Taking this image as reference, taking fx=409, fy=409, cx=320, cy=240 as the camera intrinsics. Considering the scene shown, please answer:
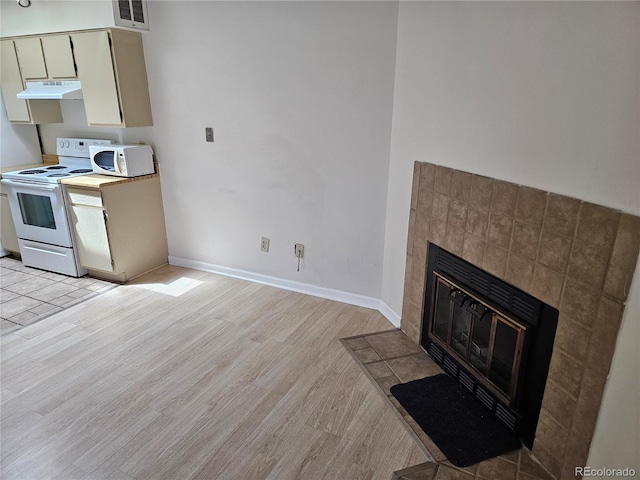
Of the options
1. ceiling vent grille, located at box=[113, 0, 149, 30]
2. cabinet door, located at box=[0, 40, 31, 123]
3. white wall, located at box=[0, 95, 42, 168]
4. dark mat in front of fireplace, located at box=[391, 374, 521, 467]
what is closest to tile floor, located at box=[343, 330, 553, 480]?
dark mat in front of fireplace, located at box=[391, 374, 521, 467]

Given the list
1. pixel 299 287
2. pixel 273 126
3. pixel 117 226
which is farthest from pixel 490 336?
pixel 117 226

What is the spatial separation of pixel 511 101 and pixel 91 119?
3.35 metres

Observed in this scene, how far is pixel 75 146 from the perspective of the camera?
4055 millimetres

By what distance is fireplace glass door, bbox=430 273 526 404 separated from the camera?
1.89 meters

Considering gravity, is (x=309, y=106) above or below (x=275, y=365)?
above

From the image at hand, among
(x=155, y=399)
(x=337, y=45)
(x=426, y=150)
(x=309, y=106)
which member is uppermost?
(x=337, y=45)

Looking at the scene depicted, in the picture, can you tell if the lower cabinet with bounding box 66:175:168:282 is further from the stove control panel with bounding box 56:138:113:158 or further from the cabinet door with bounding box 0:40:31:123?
the cabinet door with bounding box 0:40:31:123

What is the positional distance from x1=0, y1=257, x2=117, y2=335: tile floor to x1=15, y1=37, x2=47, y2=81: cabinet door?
5.83 feet

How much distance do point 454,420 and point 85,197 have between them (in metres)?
3.19

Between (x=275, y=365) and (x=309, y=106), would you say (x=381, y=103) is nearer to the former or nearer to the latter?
(x=309, y=106)

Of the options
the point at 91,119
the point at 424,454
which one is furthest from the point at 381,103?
the point at 91,119

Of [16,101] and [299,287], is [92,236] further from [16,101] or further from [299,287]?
[299,287]

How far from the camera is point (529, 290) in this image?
5.73ft
